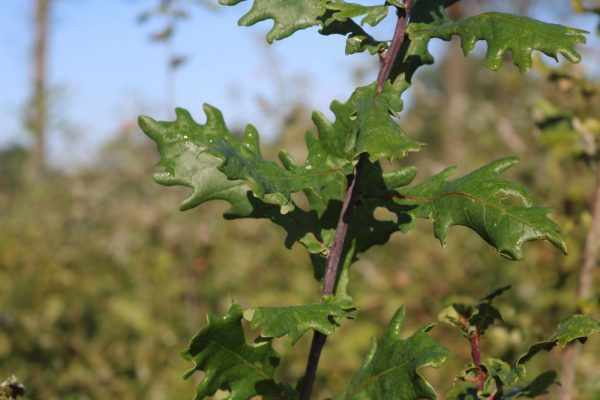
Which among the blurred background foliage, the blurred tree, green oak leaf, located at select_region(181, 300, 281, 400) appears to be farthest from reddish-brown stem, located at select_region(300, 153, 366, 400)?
the blurred tree

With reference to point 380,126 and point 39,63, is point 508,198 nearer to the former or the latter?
point 380,126

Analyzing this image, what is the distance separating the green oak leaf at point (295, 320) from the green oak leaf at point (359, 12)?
54 centimetres

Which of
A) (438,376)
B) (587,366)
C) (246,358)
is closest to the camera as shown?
(246,358)

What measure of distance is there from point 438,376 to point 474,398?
10.3 feet

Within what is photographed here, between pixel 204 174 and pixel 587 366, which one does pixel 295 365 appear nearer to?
pixel 587 366

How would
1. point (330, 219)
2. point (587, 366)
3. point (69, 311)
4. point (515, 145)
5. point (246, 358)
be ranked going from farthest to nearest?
point (515, 145), point (69, 311), point (587, 366), point (330, 219), point (246, 358)

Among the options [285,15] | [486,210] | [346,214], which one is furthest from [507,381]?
[285,15]

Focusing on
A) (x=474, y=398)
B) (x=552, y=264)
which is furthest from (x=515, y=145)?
(x=474, y=398)

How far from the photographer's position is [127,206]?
7941 millimetres

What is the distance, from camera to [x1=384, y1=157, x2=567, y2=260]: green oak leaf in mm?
1161

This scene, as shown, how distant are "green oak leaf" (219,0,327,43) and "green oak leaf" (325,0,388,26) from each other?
0.10 m

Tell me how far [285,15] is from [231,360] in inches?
28.6

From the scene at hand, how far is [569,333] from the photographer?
47.0 inches

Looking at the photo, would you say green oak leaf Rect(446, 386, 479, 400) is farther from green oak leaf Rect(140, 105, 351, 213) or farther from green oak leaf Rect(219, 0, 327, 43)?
green oak leaf Rect(219, 0, 327, 43)
